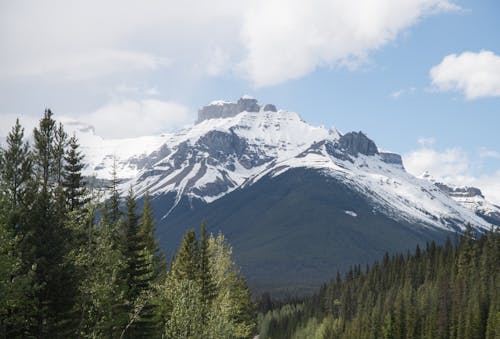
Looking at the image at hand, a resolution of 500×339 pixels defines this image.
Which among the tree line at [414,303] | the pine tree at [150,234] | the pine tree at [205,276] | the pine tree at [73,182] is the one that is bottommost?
the tree line at [414,303]

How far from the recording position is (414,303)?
12144 cm

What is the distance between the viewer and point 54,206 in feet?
109

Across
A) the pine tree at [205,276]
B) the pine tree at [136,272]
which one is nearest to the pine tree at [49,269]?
the pine tree at [136,272]

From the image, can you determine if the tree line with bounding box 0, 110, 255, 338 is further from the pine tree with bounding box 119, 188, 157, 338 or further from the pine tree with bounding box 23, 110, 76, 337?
the pine tree with bounding box 119, 188, 157, 338

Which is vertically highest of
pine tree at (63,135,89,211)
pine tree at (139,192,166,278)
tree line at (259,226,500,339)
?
pine tree at (63,135,89,211)

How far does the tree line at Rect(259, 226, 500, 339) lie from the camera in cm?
10444

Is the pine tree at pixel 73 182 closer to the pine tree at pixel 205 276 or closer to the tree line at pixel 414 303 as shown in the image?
the pine tree at pixel 205 276

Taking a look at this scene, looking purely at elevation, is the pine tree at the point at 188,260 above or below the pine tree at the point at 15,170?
below

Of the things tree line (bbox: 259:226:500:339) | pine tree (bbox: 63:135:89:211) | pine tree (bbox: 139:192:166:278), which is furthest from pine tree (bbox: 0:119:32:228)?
tree line (bbox: 259:226:500:339)

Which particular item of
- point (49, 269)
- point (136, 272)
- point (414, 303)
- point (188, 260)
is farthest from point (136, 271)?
point (414, 303)

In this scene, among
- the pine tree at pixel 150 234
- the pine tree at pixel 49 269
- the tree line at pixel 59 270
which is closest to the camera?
the tree line at pixel 59 270

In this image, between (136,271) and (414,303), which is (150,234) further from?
(414,303)

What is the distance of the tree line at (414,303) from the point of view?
10444 cm

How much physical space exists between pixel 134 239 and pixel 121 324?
6941 mm
